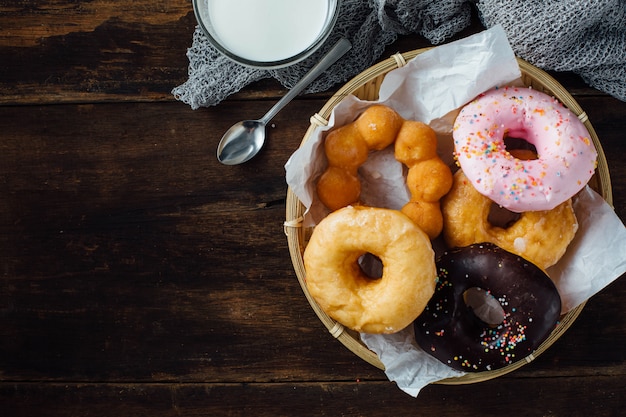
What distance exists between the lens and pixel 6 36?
3.51 feet

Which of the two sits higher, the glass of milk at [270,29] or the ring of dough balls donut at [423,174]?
the glass of milk at [270,29]

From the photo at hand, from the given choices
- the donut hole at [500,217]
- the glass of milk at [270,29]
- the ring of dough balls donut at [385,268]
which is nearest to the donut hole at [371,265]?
the ring of dough balls donut at [385,268]

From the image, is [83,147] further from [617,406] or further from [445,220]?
[617,406]

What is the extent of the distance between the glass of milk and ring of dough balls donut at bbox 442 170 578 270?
0.31 m

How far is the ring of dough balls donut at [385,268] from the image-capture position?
0.88 meters

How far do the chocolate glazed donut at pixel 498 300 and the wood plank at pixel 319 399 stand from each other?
0.19 meters

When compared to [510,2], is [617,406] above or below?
below

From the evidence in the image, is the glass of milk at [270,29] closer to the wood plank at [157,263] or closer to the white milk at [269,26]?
the white milk at [269,26]

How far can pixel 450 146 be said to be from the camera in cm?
101

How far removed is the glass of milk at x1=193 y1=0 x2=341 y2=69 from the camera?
3.02 ft

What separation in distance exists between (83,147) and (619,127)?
0.90 meters

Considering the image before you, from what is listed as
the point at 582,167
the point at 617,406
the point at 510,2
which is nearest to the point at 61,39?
the point at 510,2

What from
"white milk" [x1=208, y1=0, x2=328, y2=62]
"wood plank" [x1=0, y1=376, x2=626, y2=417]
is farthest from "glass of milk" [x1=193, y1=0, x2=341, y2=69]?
"wood plank" [x1=0, y1=376, x2=626, y2=417]

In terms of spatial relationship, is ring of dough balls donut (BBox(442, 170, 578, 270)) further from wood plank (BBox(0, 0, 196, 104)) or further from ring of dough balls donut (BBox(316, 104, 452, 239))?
wood plank (BBox(0, 0, 196, 104))
